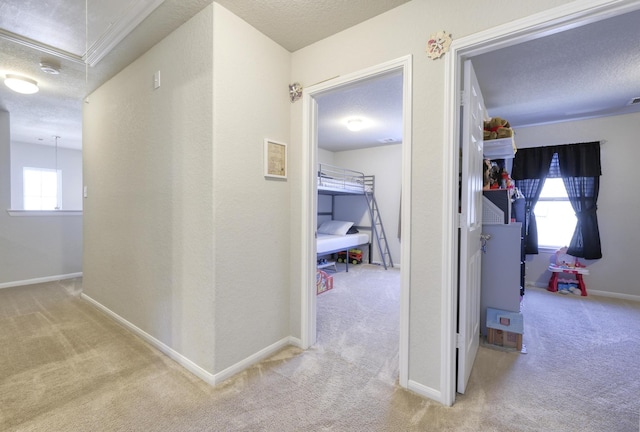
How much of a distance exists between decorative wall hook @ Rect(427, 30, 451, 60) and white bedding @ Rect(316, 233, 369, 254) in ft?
8.92

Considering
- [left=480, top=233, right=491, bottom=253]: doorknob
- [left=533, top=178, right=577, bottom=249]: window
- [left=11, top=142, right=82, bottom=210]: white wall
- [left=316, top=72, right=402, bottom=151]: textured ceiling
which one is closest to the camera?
[left=480, top=233, right=491, bottom=253]: doorknob

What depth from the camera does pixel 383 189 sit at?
5395 millimetres

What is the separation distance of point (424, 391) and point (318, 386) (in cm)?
61

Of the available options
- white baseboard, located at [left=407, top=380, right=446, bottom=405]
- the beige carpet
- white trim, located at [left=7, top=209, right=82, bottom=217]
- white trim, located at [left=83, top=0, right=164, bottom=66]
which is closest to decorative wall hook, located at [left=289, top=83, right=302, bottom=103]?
white trim, located at [left=83, top=0, right=164, bottom=66]

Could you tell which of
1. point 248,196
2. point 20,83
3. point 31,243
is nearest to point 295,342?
point 248,196

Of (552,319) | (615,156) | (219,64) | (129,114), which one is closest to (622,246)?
(615,156)

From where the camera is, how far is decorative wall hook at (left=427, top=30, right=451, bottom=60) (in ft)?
4.94

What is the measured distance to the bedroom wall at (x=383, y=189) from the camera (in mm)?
5242

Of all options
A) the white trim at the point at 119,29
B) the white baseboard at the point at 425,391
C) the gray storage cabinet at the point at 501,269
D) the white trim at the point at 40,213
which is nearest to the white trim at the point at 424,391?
the white baseboard at the point at 425,391

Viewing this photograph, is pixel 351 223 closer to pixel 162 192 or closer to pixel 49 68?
pixel 162 192

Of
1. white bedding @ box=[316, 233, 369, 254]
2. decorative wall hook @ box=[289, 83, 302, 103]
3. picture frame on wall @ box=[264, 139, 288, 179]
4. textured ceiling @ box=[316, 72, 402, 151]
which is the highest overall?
textured ceiling @ box=[316, 72, 402, 151]

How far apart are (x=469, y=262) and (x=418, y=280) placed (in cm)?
35

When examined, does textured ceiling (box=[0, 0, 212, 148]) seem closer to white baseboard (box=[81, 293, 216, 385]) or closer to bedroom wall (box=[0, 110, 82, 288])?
bedroom wall (box=[0, 110, 82, 288])

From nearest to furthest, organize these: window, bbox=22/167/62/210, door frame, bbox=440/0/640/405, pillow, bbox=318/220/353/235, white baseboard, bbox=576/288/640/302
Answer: door frame, bbox=440/0/640/405 → white baseboard, bbox=576/288/640/302 → pillow, bbox=318/220/353/235 → window, bbox=22/167/62/210
